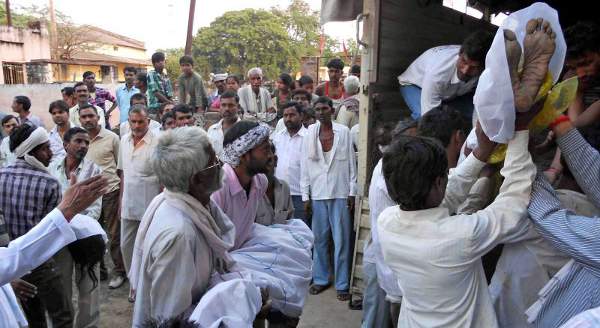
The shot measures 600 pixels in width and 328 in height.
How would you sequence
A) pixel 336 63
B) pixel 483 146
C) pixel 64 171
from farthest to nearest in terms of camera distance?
pixel 336 63
pixel 64 171
pixel 483 146

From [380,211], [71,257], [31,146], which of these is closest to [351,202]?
[380,211]

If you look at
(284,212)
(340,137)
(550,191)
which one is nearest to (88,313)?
(284,212)

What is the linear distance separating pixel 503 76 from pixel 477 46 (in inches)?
50.9

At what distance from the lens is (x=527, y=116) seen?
146cm

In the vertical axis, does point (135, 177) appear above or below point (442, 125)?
below

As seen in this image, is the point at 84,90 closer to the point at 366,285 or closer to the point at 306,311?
the point at 306,311

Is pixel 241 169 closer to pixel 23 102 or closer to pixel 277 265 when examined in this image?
pixel 277 265

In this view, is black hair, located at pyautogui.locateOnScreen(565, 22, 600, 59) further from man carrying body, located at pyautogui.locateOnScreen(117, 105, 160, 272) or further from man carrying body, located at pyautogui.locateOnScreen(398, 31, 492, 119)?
man carrying body, located at pyautogui.locateOnScreen(117, 105, 160, 272)

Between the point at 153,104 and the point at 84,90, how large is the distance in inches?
42.0

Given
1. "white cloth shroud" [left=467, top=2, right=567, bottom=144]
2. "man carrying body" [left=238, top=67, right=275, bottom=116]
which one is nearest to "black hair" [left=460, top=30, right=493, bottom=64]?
"white cloth shroud" [left=467, top=2, right=567, bottom=144]

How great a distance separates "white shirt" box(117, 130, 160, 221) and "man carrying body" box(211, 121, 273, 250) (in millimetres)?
2137

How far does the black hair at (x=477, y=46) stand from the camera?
250 centimetres

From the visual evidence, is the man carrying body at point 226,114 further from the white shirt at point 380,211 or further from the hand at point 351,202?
the white shirt at point 380,211

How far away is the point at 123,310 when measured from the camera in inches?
179
